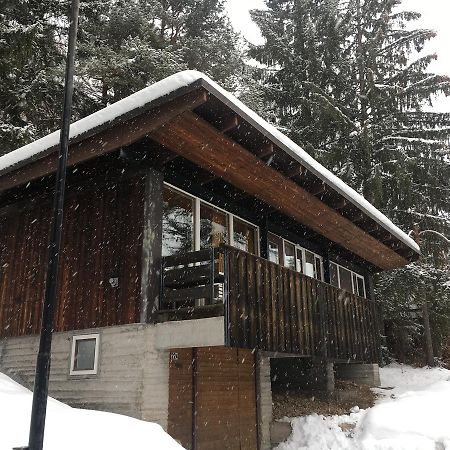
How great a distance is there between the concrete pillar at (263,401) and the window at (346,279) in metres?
4.51

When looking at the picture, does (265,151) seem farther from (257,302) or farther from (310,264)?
(310,264)

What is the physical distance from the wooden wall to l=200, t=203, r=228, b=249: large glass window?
1487mm

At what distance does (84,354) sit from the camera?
27.1 ft

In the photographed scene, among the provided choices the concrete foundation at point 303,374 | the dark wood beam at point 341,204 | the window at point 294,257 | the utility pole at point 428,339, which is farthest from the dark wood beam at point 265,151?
the utility pole at point 428,339

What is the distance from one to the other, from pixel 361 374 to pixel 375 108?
40.9 ft

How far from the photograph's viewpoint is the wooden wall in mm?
8039

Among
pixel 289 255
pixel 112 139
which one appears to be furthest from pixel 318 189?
pixel 112 139

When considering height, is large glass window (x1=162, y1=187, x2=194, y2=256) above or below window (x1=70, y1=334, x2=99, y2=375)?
above

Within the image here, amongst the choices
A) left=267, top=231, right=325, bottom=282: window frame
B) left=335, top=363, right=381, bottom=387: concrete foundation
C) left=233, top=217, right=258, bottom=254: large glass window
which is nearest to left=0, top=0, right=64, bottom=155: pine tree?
left=233, top=217, right=258, bottom=254: large glass window

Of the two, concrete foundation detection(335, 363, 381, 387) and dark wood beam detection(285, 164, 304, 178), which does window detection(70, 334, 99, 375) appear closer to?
dark wood beam detection(285, 164, 304, 178)

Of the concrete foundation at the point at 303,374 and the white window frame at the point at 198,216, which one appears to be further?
the concrete foundation at the point at 303,374

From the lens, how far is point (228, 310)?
7180mm

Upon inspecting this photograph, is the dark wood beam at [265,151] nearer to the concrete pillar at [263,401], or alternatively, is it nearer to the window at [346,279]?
the concrete pillar at [263,401]

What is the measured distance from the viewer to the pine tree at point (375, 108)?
21.1m
